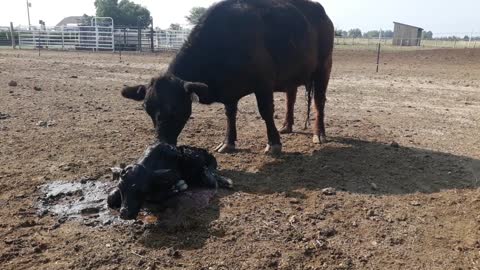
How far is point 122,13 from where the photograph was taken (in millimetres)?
49000

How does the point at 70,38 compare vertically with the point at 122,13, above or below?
below

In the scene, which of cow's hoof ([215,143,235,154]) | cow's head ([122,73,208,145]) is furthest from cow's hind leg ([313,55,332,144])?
cow's head ([122,73,208,145])

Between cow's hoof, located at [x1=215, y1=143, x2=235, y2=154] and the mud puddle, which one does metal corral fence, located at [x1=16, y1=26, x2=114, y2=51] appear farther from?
the mud puddle

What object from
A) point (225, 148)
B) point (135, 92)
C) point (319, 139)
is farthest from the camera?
point (319, 139)

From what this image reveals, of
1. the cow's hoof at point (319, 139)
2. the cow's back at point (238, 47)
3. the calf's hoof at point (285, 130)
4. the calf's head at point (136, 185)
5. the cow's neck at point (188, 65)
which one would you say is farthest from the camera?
the calf's hoof at point (285, 130)

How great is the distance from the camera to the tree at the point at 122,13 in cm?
4819

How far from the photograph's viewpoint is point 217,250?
378 centimetres

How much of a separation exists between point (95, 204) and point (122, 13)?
47690mm

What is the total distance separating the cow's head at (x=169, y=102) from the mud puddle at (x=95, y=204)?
82 cm

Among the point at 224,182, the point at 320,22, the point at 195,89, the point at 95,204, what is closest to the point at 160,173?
the point at 95,204

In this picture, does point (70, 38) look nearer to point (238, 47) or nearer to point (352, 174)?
point (238, 47)

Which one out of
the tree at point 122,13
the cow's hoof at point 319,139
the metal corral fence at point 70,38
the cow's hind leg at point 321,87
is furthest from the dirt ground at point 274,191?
the tree at point 122,13

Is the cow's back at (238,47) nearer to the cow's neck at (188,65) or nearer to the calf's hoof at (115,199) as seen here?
the cow's neck at (188,65)

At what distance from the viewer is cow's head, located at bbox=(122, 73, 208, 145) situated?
17.3ft
